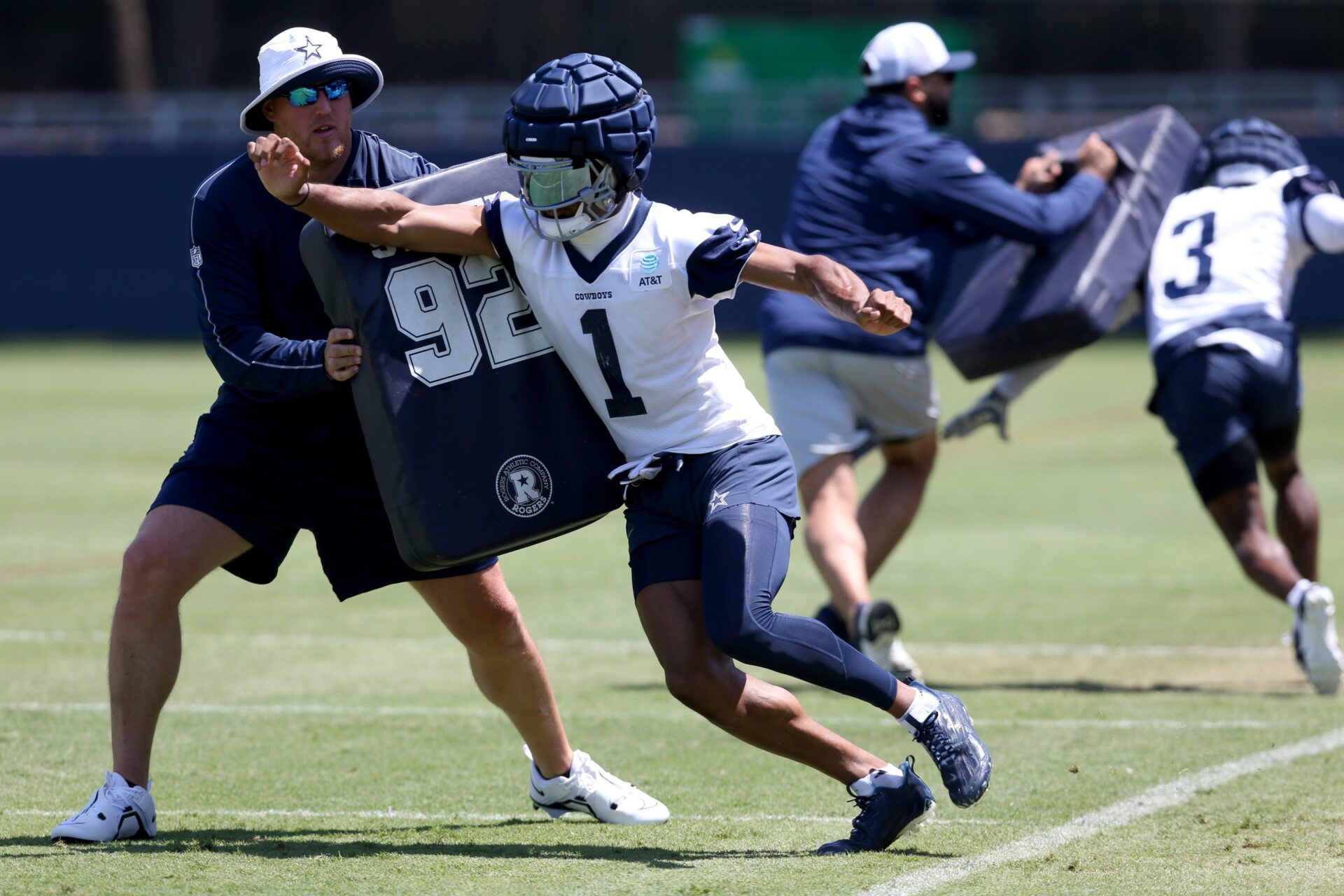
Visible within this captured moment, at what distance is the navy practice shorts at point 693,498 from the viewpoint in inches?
189

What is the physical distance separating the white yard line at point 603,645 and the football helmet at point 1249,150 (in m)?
2.08

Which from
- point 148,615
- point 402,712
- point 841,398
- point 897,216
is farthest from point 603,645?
point 148,615

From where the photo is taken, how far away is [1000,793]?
5.57 m

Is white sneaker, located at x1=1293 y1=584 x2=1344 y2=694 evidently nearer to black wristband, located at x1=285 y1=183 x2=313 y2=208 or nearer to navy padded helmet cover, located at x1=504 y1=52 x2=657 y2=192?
navy padded helmet cover, located at x1=504 y1=52 x2=657 y2=192

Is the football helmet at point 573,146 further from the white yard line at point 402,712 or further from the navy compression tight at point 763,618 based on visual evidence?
the white yard line at point 402,712

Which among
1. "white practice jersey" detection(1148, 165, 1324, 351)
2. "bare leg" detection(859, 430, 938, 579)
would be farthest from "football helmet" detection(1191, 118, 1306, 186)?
"bare leg" detection(859, 430, 938, 579)

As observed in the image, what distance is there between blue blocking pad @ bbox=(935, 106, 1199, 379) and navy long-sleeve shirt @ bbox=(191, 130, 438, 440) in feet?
10.8

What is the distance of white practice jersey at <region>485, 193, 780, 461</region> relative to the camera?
473cm

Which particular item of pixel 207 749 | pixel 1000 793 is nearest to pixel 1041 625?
pixel 1000 793

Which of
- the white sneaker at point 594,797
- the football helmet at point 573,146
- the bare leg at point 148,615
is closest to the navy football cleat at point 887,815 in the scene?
the white sneaker at point 594,797

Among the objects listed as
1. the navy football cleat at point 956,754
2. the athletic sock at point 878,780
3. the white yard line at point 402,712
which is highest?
the navy football cleat at point 956,754

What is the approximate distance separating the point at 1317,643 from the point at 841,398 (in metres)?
2.12

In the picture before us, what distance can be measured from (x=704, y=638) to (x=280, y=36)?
2.11 m

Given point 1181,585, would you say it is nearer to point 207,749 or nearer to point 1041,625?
point 1041,625
